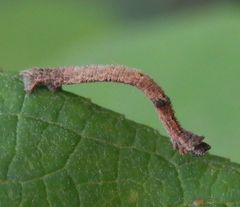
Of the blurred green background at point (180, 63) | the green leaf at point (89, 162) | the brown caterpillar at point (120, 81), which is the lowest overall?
the green leaf at point (89, 162)

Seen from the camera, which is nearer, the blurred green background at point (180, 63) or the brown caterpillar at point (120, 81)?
the brown caterpillar at point (120, 81)

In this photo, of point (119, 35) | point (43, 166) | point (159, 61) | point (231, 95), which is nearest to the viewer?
point (43, 166)

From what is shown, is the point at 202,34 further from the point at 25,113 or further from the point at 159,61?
the point at 25,113

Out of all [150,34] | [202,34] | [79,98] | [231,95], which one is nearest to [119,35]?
[150,34]

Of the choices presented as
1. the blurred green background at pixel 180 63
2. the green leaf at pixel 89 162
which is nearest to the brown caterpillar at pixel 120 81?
the green leaf at pixel 89 162

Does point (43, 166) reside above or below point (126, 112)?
below

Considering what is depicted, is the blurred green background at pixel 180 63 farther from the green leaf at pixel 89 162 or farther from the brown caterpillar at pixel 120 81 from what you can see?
the green leaf at pixel 89 162

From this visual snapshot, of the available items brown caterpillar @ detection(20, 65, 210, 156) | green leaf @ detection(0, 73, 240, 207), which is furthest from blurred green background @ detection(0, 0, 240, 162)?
green leaf @ detection(0, 73, 240, 207)
